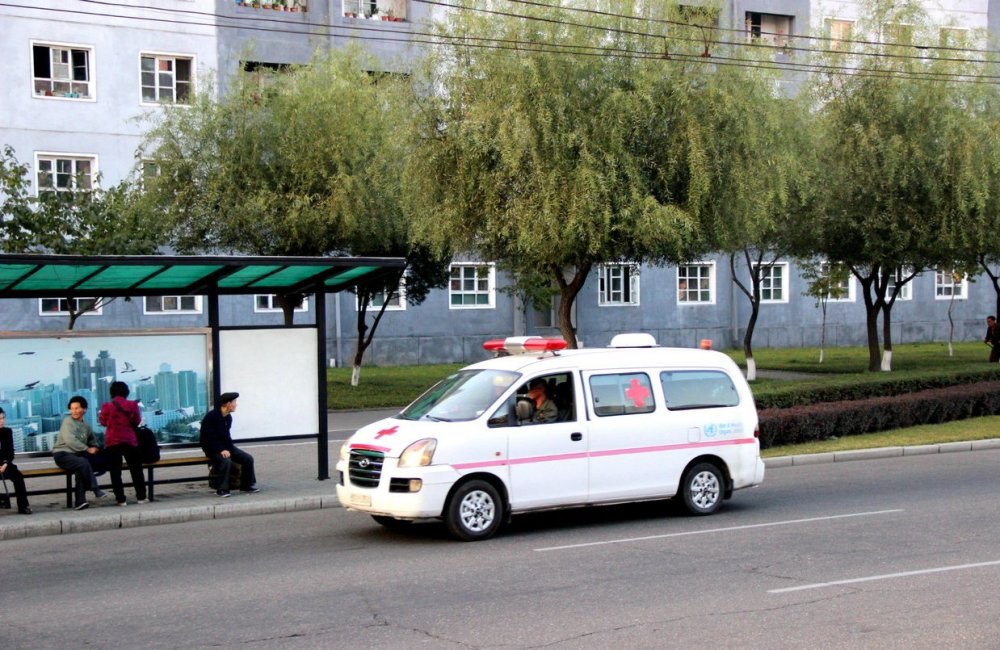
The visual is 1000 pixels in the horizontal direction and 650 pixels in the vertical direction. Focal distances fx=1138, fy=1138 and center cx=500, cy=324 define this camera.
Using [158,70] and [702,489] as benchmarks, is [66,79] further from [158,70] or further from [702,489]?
[702,489]

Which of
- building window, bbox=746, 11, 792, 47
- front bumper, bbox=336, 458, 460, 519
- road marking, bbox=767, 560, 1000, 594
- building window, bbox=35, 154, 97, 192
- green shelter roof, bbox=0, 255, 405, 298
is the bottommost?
road marking, bbox=767, 560, 1000, 594

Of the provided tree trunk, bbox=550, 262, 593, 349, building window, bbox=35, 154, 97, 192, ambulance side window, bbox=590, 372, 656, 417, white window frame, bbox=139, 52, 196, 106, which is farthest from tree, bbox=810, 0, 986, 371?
building window, bbox=35, 154, 97, 192

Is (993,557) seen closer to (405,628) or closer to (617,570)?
(617,570)

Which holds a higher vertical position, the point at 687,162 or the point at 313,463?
the point at 687,162

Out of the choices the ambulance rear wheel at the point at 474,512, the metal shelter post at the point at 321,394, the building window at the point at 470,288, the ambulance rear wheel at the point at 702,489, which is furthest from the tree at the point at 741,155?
the building window at the point at 470,288

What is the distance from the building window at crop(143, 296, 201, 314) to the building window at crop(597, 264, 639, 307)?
14.8 meters

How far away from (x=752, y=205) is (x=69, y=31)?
2051 cm

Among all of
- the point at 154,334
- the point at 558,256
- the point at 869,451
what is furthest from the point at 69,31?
the point at 869,451

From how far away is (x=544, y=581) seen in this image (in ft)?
30.6

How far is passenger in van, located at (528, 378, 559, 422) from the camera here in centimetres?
1173

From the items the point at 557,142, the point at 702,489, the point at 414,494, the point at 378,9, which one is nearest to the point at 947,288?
the point at 378,9

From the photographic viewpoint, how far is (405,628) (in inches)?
309

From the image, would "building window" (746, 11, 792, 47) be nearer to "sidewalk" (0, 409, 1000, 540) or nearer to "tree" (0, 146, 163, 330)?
"tree" (0, 146, 163, 330)

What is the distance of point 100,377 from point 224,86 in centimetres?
2029
